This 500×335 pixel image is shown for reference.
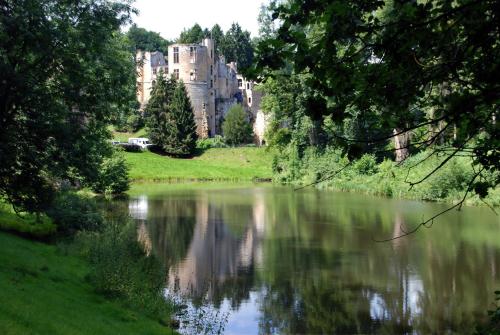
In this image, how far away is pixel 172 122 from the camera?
263 feet

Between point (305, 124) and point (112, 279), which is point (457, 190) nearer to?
point (305, 124)

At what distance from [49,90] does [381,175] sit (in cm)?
3626

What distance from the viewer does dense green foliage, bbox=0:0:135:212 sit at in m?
12.7

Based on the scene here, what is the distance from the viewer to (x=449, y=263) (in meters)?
18.5

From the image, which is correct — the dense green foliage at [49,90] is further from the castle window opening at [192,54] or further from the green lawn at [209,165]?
the castle window opening at [192,54]

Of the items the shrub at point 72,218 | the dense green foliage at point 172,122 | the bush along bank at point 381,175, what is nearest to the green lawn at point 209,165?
the dense green foliage at point 172,122

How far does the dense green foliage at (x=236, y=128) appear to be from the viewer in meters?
89.9

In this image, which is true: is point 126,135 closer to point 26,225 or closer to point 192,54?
point 192,54

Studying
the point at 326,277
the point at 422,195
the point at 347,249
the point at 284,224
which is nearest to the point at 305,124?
the point at 422,195

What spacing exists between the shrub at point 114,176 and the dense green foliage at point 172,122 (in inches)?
1380

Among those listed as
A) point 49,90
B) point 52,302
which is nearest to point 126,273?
point 52,302

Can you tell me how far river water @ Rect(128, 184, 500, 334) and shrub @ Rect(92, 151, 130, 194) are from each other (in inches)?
338

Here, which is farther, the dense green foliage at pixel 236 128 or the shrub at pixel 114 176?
the dense green foliage at pixel 236 128

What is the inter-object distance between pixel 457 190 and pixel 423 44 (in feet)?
111
